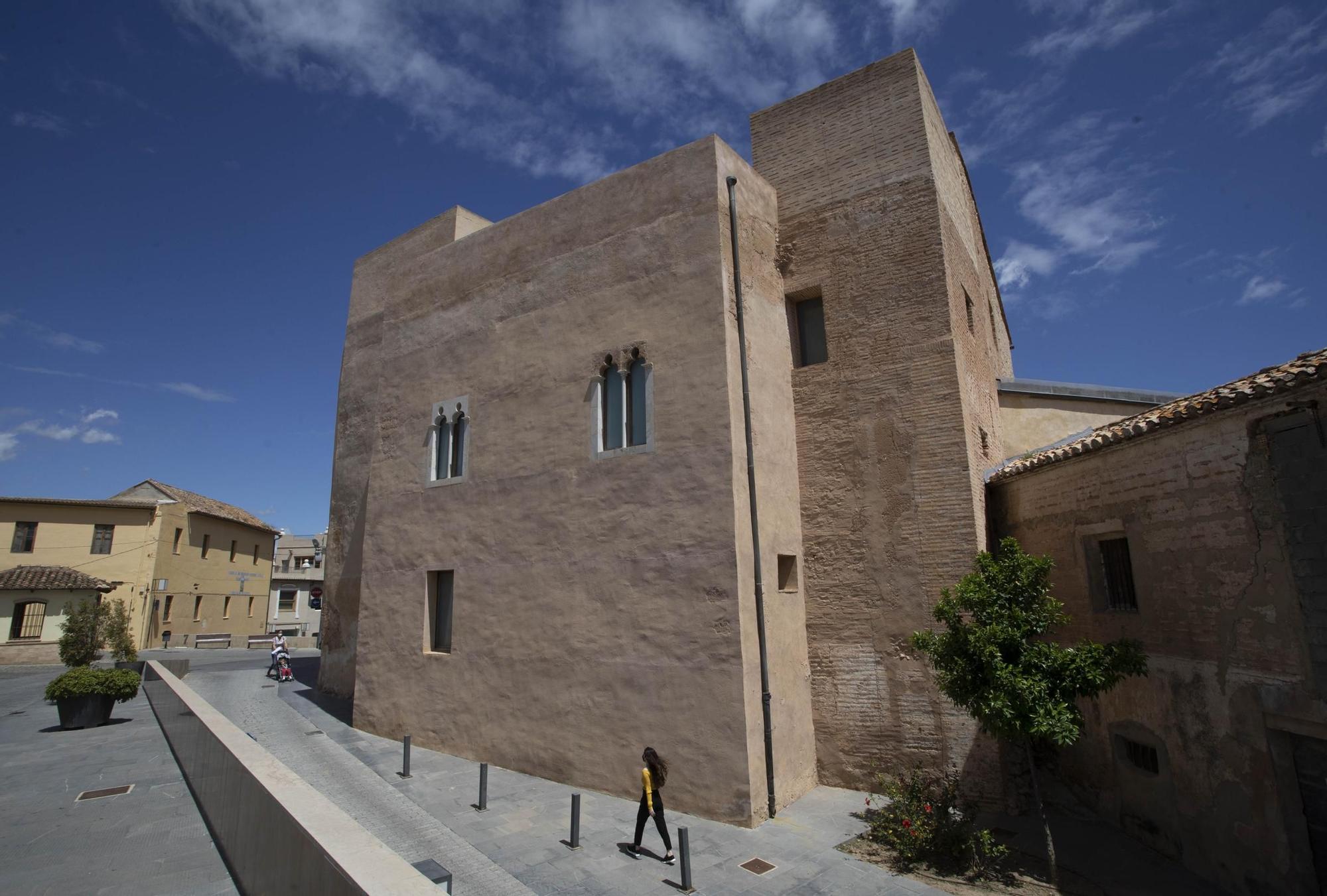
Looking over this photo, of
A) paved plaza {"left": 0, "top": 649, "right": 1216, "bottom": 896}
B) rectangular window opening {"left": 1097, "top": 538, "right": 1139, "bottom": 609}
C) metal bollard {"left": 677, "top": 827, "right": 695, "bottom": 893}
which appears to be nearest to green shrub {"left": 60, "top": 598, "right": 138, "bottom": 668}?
paved plaza {"left": 0, "top": 649, "right": 1216, "bottom": 896}

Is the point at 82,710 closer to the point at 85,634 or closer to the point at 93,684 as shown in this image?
the point at 93,684

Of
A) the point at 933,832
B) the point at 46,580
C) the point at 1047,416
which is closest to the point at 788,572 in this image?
the point at 933,832

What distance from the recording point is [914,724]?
10344mm

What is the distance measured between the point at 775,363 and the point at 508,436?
4.90 meters

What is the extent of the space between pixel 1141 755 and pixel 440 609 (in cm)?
1132

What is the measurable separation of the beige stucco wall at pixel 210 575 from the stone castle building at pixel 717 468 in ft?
81.2

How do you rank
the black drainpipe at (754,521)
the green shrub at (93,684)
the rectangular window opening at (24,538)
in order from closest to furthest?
the black drainpipe at (754,521) < the green shrub at (93,684) < the rectangular window opening at (24,538)

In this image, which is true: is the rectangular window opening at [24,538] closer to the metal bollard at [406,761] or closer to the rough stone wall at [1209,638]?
the metal bollard at [406,761]

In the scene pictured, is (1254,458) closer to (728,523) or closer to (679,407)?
(728,523)

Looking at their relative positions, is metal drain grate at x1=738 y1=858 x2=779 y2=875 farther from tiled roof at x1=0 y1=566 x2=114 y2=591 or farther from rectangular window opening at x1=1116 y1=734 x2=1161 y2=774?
tiled roof at x1=0 y1=566 x2=114 y2=591

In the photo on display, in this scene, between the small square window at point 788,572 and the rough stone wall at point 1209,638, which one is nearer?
the rough stone wall at point 1209,638

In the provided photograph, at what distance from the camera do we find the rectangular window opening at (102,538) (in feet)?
102

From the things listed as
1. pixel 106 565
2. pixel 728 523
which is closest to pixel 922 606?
pixel 728 523

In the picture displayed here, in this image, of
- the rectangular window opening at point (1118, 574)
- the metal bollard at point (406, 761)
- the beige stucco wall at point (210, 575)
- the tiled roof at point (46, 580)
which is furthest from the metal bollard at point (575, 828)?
the beige stucco wall at point (210, 575)
